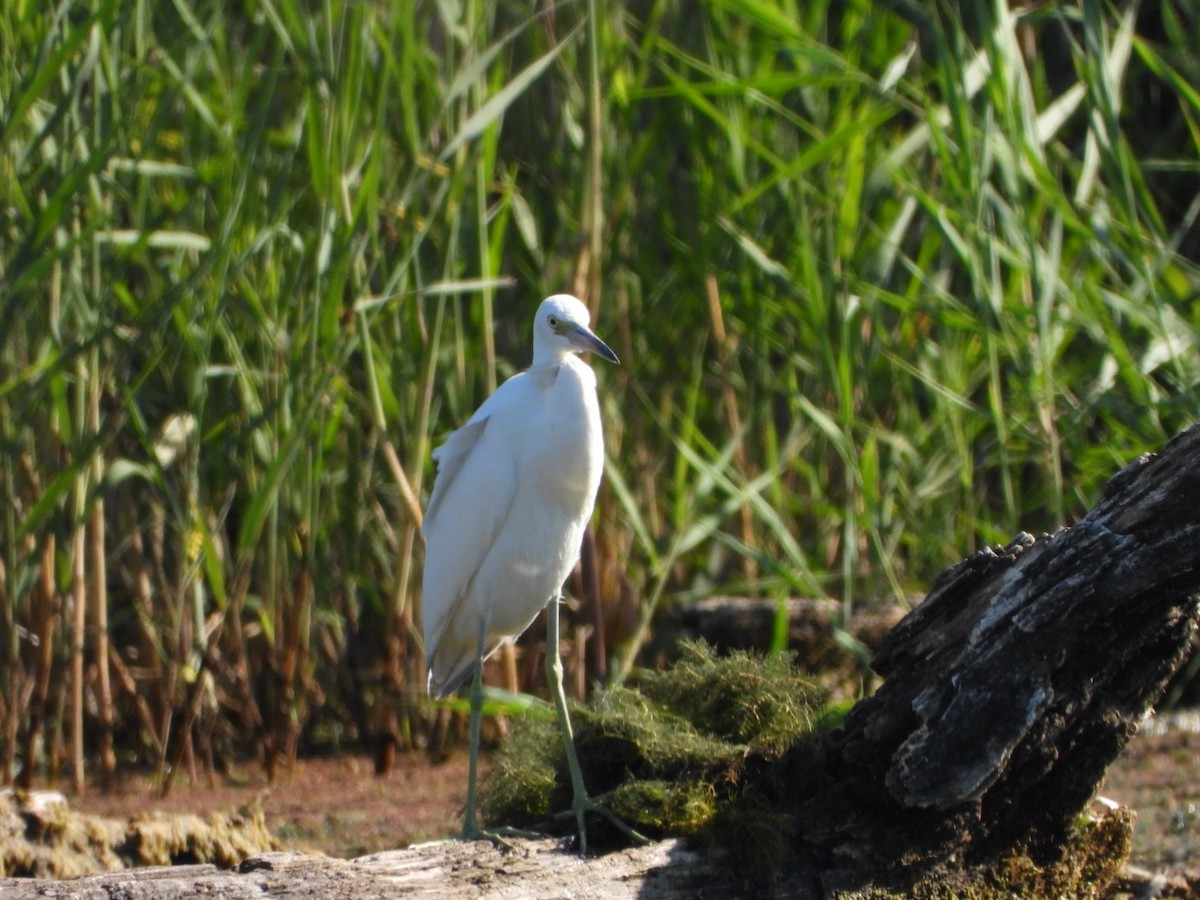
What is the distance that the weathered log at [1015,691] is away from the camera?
2.25 meters

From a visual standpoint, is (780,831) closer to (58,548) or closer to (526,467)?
(526,467)

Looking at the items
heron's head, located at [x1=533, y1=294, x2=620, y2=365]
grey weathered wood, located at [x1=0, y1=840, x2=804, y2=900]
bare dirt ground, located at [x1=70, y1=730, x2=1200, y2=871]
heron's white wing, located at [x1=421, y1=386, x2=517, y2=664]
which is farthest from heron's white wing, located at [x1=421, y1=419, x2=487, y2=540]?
grey weathered wood, located at [x1=0, y1=840, x2=804, y2=900]

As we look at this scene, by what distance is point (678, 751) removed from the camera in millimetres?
2543

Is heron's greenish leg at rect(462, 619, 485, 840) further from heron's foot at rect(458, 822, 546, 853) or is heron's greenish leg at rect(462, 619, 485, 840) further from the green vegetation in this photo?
the green vegetation

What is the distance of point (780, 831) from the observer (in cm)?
240

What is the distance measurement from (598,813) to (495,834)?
18 cm

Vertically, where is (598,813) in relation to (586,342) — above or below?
below

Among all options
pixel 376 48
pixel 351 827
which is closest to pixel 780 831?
pixel 351 827

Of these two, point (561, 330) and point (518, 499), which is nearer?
point (561, 330)

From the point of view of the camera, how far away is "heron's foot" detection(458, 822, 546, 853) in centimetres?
246

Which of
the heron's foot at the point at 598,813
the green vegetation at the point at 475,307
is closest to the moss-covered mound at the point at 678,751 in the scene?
the heron's foot at the point at 598,813

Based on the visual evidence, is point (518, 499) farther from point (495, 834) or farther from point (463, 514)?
point (495, 834)

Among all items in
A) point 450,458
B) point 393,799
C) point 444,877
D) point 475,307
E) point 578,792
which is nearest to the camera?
point 444,877

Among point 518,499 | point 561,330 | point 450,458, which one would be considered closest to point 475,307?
point 450,458
